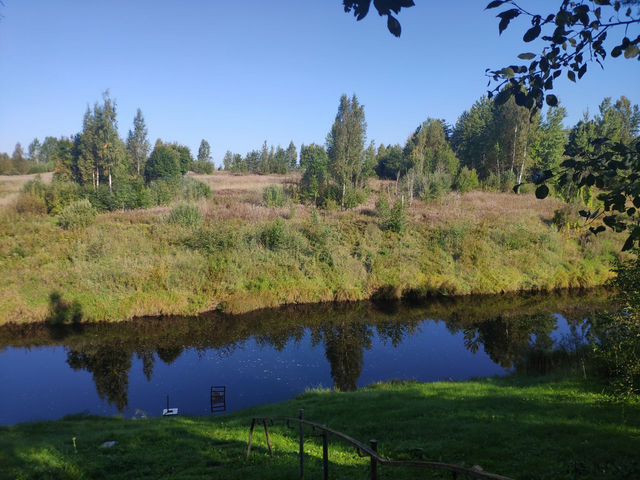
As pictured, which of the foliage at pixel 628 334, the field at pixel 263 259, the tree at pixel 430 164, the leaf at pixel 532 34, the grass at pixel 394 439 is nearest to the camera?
the leaf at pixel 532 34

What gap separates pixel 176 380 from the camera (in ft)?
63.4

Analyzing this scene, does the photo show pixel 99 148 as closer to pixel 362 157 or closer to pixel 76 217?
pixel 76 217

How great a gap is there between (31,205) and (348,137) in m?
32.5

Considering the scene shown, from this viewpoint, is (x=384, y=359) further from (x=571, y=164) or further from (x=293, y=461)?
(x=571, y=164)

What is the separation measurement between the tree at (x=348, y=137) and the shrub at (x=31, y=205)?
97.1ft

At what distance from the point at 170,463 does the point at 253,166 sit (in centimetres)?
9307

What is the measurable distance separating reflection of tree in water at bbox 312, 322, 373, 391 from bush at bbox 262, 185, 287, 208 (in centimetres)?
2175

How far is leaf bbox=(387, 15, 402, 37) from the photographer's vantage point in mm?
2867

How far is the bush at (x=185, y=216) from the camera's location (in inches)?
1409

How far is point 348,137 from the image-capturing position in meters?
47.1

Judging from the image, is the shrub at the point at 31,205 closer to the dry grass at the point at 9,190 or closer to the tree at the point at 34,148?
the dry grass at the point at 9,190

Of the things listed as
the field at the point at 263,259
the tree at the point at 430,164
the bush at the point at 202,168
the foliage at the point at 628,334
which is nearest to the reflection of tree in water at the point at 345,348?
the field at the point at 263,259

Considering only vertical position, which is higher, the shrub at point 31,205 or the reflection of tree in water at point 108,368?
the shrub at point 31,205

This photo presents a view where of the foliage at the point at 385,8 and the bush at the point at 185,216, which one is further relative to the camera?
the bush at the point at 185,216
